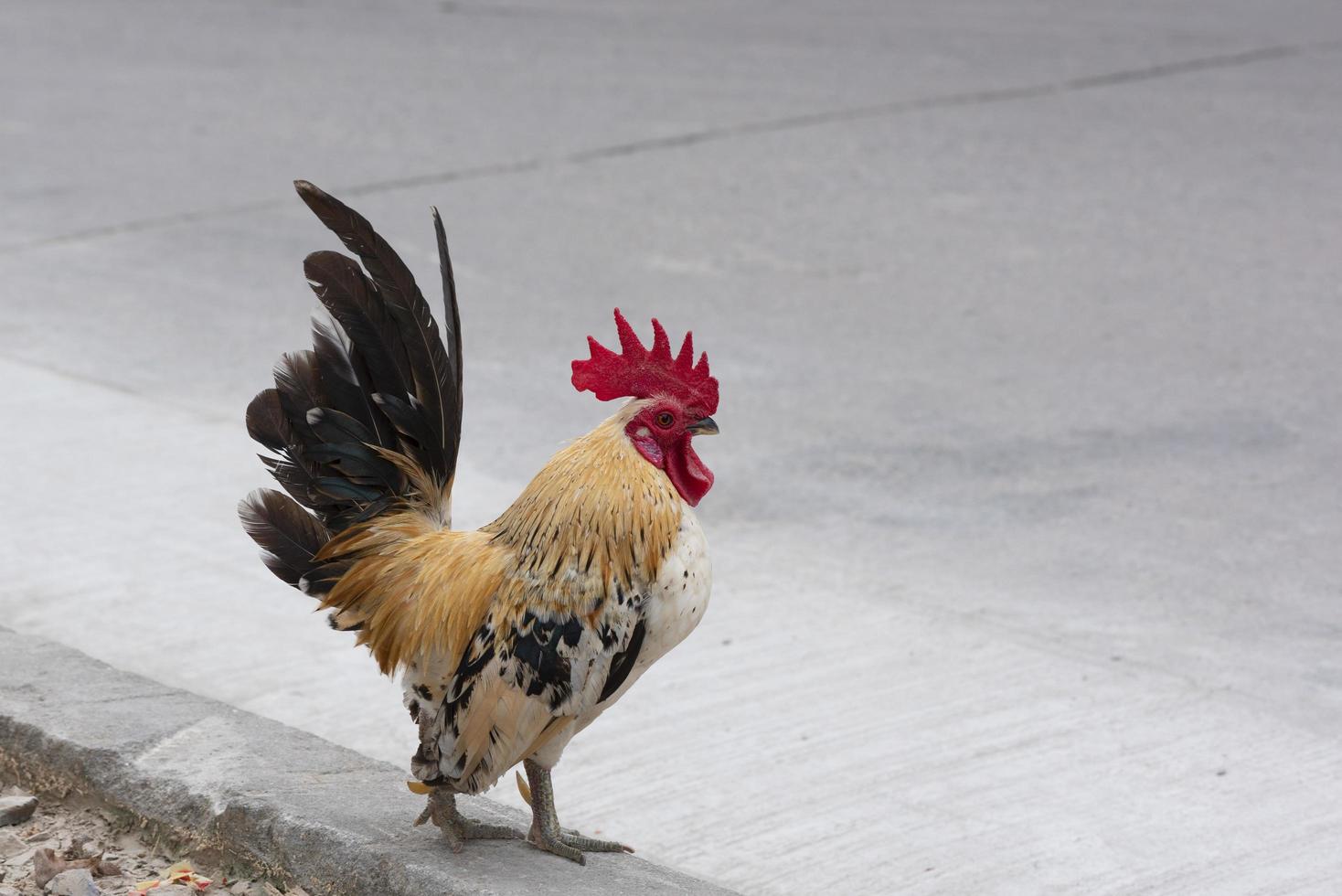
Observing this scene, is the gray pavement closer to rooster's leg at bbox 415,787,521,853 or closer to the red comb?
rooster's leg at bbox 415,787,521,853

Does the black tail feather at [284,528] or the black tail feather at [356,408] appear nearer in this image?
the black tail feather at [356,408]

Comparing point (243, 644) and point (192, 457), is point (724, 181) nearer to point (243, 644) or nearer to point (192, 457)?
point (192, 457)

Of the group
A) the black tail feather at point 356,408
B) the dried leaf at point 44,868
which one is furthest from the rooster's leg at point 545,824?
the dried leaf at point 44,868

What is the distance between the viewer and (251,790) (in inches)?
149

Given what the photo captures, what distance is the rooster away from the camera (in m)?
3.26

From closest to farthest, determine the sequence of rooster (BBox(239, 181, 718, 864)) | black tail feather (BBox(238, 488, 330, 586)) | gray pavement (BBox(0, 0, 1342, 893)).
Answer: rooster (BBox(239, 181, 718, 864)) < black tail feather (BBox(238, 488, 330, 586)) < gray pavement (BBox(0, 0, 1342, 893))

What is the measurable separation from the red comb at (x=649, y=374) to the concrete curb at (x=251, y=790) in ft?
3.27

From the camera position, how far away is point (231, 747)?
4039mm

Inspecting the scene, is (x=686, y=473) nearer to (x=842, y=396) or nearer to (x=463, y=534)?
(x=463, y=534)

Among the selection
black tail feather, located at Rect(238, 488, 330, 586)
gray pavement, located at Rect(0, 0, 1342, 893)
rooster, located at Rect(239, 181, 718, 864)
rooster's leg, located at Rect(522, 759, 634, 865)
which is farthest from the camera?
gray pavement, located at Rect(0, 0, 1342, 893)

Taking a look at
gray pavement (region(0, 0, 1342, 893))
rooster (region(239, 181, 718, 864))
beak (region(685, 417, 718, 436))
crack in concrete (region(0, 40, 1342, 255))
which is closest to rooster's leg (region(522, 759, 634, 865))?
rooster (region(239, 181, 718, 864))

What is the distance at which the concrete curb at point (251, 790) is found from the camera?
346 centimetres

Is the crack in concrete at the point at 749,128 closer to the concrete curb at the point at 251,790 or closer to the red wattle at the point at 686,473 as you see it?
the concrete curb at the point at 251,790

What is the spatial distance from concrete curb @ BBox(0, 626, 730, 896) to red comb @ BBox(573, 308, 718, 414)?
100 cm
